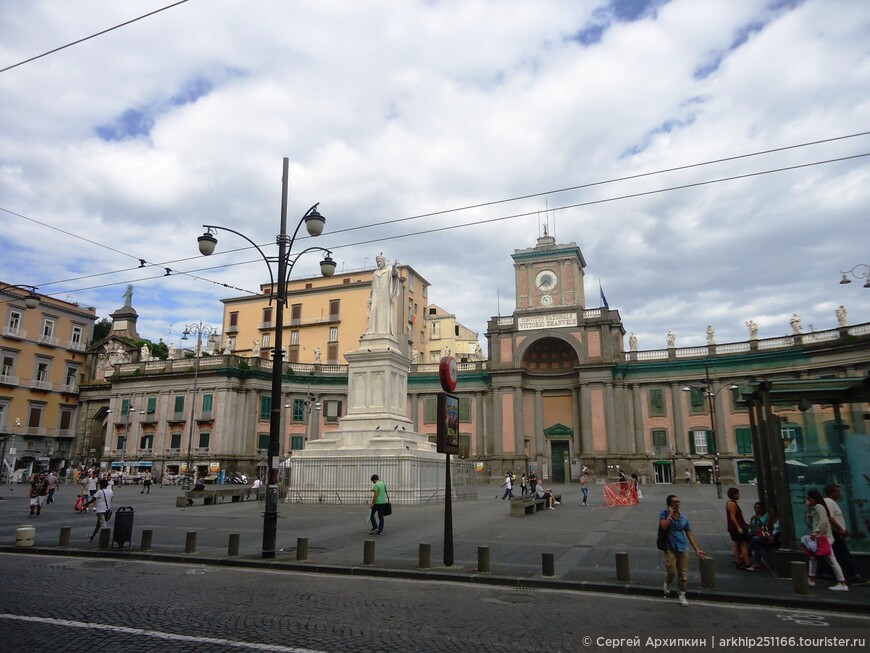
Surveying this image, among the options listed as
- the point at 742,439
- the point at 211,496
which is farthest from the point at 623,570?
the point at 742,439

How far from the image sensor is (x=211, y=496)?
89.2 feet

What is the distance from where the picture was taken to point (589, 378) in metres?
51.5

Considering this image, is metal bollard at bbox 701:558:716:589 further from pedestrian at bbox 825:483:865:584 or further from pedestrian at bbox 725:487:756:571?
pedestrian at bbox 825:483:865:584

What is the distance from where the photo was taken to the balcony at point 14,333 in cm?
5016

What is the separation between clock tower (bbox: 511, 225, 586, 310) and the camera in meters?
55.1

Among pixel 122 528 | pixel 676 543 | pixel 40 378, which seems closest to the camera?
pixel 676 543

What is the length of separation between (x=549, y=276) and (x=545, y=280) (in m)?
0.54

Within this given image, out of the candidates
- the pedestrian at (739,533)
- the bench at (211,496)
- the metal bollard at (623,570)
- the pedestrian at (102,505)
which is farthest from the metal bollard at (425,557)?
the bench at (211,496)

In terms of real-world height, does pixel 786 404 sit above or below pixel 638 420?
below

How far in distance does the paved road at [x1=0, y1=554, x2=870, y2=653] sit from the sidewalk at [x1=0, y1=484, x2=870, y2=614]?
46 cm

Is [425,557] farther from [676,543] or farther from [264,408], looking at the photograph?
[264,408]

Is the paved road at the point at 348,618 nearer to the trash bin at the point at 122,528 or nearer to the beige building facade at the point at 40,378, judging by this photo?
the trash bin at the point at 122,528

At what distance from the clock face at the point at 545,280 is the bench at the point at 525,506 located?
1333 inches

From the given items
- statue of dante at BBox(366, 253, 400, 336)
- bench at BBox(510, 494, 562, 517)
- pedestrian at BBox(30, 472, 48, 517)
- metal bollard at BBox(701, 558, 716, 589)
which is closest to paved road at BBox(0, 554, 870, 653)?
metal bollard at BBox(701, 558, 716, 589)
